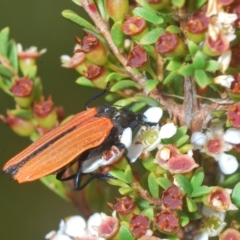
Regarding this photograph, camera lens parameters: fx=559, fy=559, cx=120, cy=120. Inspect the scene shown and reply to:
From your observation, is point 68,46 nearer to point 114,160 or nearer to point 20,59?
point 20,59

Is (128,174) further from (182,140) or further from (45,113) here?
(45,113)

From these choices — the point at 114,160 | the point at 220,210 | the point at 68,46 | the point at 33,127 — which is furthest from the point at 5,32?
the point at 68,46

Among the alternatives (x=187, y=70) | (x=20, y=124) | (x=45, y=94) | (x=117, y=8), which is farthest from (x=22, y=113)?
(x=45, y=94)

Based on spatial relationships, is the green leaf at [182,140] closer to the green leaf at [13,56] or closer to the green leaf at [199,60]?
the green leaf at [199,60]

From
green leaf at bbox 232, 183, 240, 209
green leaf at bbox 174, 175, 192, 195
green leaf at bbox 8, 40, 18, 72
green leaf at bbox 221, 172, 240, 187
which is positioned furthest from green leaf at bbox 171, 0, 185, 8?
green leaf at bbox 8, 40, 18, 72

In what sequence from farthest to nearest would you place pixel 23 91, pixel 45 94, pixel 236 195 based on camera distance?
pixel 45 94
pixel 23 91
pixel 236 195

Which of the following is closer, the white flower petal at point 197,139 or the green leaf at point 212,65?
the green leaf at point 212,65

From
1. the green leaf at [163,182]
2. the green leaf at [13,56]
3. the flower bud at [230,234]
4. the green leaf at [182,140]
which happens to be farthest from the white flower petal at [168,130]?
the green leaf at [13,56]

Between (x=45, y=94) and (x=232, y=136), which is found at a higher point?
(x=232, y=136)
